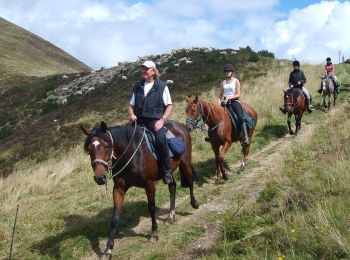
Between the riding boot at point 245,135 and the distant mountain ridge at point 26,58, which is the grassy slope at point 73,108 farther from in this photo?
the distant mountain ridge at point 26,58

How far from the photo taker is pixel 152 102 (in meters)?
7.33

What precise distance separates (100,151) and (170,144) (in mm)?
1823

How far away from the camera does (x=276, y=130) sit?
51.9 feet

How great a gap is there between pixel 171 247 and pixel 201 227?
32.0 inches

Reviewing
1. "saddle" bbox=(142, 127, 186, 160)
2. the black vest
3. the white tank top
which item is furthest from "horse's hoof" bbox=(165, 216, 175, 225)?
the white tank top

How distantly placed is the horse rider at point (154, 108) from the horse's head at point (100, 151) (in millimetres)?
1013

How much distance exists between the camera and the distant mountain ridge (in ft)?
172

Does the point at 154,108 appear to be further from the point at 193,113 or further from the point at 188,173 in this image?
the point at 193,113

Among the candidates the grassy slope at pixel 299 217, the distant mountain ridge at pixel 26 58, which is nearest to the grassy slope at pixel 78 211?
the grassy slope at pixel 299 217

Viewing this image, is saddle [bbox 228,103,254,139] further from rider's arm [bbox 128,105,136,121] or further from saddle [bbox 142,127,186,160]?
rider's arm [bbox 128,105,136,121]

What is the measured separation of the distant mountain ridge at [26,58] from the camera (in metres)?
52.4

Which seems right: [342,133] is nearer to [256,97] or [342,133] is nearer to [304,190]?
[304,190]

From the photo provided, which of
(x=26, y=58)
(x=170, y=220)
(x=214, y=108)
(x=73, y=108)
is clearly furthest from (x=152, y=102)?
(x=26, y=58)

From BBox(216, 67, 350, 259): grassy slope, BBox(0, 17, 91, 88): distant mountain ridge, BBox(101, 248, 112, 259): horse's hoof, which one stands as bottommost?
BBox(101, 248, 112, 259): horse's hoof
